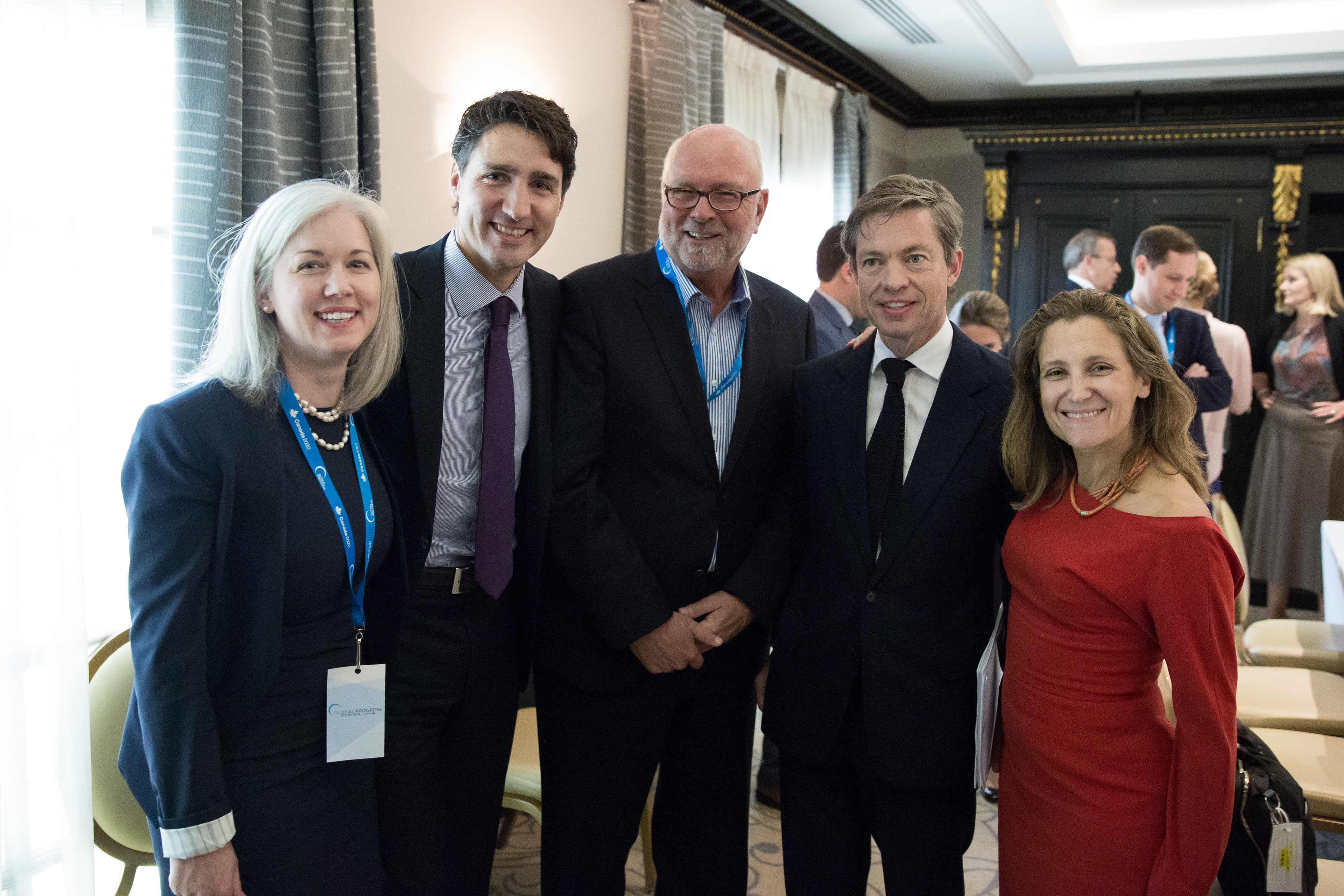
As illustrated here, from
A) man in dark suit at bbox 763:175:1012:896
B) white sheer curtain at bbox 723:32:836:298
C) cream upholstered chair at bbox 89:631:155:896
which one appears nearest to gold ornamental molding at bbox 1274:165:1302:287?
white sheer curtain at bbox 723:32:836:298

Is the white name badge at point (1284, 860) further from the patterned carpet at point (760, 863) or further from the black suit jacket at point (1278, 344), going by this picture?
the black suit jacket at point (1278, 344)

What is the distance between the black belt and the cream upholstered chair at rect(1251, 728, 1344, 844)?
1.68m

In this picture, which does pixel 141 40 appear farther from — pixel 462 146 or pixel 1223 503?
pixel 1223 503

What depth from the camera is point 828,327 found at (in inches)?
139

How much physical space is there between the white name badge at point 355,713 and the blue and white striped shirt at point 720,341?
763mm

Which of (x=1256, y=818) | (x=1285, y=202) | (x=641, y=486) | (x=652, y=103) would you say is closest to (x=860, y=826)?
(x=1256, y=818)

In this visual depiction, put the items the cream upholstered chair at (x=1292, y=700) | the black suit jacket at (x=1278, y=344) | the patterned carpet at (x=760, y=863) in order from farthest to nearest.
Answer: the black suit jacket at (x=1278, y=344) → the patterned carpet at (x=760, y=863) → the cream upholstered chair at (x=1292, y=700)

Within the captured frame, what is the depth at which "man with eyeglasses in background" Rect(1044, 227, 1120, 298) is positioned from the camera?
4.87 m

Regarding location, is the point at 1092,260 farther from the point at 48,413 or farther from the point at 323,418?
the point at 48,413

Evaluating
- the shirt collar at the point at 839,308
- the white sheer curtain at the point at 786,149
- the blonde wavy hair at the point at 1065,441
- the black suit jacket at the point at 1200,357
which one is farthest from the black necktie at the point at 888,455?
the white sheer curtain at the point at 786,149

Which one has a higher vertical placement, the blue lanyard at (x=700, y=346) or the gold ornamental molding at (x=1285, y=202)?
the gold ornamental molding at (x=1285, y=202)

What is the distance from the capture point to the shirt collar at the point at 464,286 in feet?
5.99

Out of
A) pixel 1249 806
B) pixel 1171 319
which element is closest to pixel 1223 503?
pixel 1171 319

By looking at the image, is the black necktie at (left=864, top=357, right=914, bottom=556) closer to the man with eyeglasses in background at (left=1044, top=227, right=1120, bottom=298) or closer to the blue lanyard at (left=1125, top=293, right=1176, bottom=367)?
the blue lanyard at (left=1125, top=293, right=1176, bottom=367)
